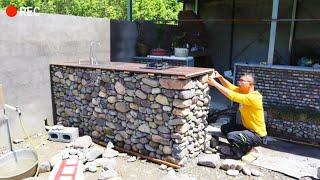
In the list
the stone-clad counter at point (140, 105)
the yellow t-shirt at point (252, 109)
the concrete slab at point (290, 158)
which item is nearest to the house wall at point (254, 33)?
the concrete slab at point (290, 158)

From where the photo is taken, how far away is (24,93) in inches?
257

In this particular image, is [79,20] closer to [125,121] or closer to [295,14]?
[125,121]

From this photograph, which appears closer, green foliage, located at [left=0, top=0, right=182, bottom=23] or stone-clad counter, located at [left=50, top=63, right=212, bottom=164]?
stone-clad counter, located at [left=50, top=63, right=212, bottom=164]

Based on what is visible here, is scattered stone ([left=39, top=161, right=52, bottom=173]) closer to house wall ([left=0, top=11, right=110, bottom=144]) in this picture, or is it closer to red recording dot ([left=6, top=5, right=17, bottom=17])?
house wall ([left=0, top=11, right=110, bottom=144])

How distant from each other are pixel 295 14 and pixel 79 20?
22.9ft

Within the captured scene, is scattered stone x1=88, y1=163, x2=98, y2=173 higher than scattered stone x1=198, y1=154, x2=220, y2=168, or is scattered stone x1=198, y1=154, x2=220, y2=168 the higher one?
scattered stone x1=198, y1=154, x2=220, y2=168

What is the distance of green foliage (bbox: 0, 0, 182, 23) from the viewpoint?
2273 centimetres

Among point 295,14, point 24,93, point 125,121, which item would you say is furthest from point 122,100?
point 295,14

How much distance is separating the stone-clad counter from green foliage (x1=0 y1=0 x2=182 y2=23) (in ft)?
53.6

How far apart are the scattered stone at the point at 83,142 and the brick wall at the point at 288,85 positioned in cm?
453

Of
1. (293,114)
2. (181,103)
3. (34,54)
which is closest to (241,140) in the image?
(181,103)

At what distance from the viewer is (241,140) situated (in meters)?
5.82

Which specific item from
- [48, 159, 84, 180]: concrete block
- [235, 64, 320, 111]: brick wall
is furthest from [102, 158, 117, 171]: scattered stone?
[235, 64, 320, 111]: brick wall

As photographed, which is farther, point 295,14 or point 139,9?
point 139,9
